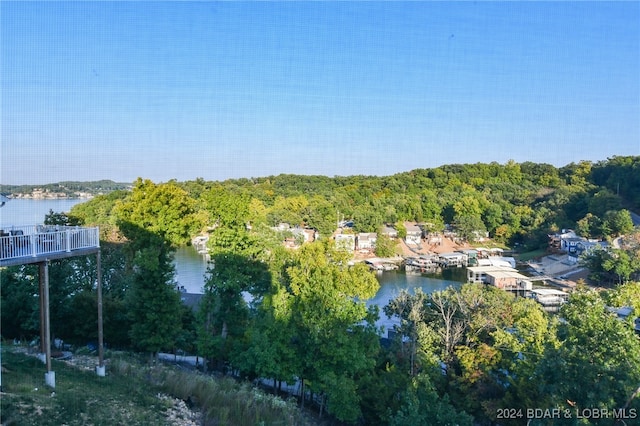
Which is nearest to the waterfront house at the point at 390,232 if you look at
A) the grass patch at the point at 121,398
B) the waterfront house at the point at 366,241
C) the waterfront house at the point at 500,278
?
the waterfront house at the point at 366,241

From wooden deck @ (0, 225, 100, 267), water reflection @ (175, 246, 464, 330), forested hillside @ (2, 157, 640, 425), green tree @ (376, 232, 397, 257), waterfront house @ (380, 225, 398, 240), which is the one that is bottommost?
water reflection @ (175, 246, 464, 330)

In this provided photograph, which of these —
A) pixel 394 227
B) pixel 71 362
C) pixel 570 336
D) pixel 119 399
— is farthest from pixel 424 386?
pixel 394 227

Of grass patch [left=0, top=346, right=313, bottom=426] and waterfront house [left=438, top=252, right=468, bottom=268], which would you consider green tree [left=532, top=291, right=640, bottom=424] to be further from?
waterfront house [left=438, top=252, right=468, bottom=268]

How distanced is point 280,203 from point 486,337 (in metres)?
49.0

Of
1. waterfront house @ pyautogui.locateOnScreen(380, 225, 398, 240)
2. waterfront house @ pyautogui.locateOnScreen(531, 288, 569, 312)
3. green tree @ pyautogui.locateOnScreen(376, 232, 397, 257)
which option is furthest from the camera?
waterfront house @ pyautogui.locateOnScreen(380, 225, 398, 240)

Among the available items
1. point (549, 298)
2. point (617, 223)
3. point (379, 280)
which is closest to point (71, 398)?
point (549, 298)

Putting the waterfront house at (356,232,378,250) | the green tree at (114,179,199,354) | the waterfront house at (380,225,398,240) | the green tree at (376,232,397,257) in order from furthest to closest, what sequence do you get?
1. the waterfront house at (380,225,398,240)
2. the waterfront house at (356,232,378,250)
3. the green tree at (376,232,397,257)
4. the green tree at (114,179,199,354)

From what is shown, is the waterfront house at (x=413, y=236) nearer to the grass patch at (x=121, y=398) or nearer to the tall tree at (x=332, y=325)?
the tall tree at (x=332, y=325)

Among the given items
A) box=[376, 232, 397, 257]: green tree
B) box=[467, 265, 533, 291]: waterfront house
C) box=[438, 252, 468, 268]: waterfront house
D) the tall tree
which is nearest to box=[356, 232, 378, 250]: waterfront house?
box=[376, 232, 397, 257]: green tree

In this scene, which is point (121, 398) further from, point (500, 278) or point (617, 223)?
point (617, 223)

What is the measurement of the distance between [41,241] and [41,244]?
0.18 feet

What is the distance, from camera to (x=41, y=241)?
8523 millimetres

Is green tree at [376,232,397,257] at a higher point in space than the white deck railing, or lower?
lower

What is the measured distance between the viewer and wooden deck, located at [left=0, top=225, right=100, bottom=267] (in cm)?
795
